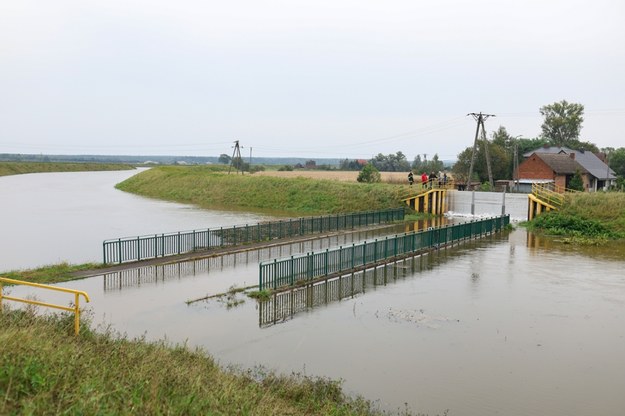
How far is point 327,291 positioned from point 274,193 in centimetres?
3811

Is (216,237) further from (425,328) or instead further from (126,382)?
(126,382)

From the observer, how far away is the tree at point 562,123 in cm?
9725

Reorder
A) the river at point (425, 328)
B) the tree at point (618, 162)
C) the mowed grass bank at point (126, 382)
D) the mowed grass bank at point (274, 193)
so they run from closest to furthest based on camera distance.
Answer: the mowed grass bank at point (126, 382) < the river at point (425, 328) < the mowed grass bank at point (274, 193) < the tree at point (618, 162)

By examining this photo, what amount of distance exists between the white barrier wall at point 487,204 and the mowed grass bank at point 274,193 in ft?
13.2

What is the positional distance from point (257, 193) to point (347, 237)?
1068 inches

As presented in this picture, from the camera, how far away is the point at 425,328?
48.2 feet

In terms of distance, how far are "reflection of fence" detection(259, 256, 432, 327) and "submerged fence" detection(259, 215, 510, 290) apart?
1.29 feet

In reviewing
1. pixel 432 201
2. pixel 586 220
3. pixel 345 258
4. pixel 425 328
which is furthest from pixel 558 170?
pixel 425 328

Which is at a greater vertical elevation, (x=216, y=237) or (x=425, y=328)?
(x=216, y=237)

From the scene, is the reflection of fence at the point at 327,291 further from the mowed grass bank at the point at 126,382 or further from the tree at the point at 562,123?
the tree at the point at 562,123

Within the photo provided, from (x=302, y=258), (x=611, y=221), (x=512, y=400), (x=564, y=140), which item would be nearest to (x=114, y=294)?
(x=302, y=258)

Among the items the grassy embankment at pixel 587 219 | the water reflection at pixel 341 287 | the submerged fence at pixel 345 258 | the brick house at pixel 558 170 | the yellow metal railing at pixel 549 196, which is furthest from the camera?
the brick house at pixel 558 170

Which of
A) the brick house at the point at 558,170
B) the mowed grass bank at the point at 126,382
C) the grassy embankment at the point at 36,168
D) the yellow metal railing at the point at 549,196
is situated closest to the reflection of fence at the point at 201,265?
the mowed grass bank at the point at 126,382

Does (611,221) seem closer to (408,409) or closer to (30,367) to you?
(408,409)
